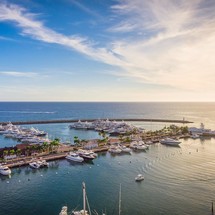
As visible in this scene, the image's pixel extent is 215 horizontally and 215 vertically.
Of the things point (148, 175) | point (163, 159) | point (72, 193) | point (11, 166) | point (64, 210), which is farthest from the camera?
point (163, 159)

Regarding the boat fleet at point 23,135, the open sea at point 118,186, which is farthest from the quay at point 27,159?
the boat fleet at point 23,135

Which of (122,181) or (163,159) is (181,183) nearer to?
→ (122,181)

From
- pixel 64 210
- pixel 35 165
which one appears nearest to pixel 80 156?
pixel 35 165

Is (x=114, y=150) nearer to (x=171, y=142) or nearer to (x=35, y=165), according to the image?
(x=171, y=142)

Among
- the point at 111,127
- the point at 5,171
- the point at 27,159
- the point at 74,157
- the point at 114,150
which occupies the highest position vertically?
the point at 111,127

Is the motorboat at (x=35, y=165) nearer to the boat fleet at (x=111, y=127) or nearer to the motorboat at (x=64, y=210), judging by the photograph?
the motorboat at (x=64, y=210)

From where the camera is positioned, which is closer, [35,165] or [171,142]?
[35,165]

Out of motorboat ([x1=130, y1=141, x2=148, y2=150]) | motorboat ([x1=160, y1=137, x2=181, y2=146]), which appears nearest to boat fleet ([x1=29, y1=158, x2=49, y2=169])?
motorboat ([x1=130, y1=141, x2=148, y2=150])

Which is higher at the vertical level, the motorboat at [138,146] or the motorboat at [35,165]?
the motorboat at [138,146]

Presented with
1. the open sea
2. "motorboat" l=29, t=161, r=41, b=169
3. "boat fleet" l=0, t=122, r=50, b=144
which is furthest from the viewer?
"boat fleet" l=0, t=122, r=50, b=144

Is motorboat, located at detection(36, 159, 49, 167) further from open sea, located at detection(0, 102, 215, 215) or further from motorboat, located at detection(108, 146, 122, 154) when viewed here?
motorboat, located at detection(108, 146, 122, 154)

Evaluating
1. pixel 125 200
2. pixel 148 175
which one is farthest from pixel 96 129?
pixel 125 200
